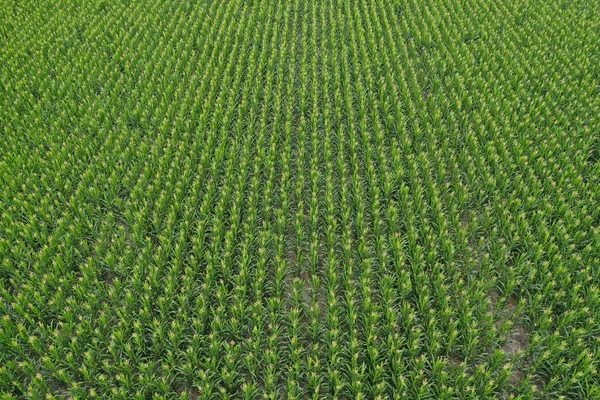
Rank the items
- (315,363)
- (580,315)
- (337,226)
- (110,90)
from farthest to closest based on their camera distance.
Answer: (110,90), (337,226), (580,315), (315,363)

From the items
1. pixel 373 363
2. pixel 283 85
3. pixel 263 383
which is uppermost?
pixel 283 85

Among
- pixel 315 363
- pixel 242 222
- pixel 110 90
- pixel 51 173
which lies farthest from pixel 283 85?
pixel 315 363

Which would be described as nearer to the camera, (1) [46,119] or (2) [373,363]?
(2) [373,363]

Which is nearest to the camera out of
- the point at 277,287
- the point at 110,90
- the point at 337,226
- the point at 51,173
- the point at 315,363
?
the point at 315,363

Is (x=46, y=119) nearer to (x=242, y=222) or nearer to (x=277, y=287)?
(x=242, y=222)

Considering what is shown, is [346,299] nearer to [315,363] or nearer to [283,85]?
[315,363]

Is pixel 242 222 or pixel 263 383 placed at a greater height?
pixel 242 222
